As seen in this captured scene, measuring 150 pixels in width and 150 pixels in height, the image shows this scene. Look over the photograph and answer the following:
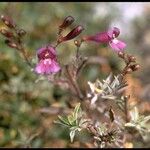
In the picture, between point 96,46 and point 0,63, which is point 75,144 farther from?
point 96,46

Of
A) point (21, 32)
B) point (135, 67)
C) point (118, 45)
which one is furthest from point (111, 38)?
point (21, 32)

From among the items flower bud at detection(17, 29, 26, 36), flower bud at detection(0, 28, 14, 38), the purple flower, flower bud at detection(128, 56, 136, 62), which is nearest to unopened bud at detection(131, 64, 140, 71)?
flower bud at detection(128, 56, 136, 62)

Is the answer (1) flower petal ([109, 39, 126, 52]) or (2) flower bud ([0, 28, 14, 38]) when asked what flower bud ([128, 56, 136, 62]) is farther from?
(2) flower bud ([0, 28, 14, 38])

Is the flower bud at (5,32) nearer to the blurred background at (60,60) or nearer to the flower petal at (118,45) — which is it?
the blurred background at (60,60)

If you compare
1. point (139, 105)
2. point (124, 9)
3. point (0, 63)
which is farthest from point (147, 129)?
point (124, 9)

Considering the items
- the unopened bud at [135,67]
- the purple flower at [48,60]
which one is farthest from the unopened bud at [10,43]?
the unopened bud at [135,67]

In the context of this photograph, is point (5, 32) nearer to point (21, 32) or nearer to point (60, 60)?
point (21, 32)
